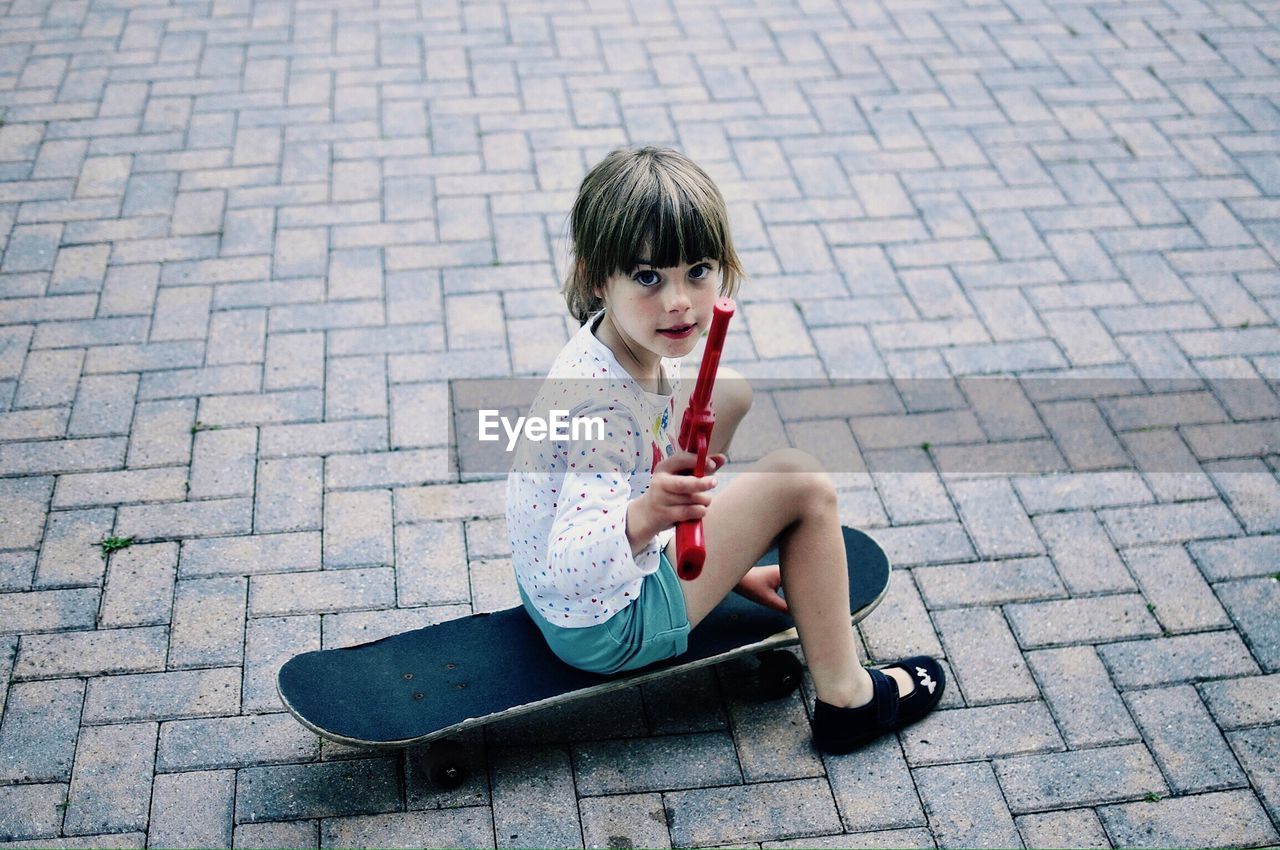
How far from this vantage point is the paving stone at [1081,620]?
9.20ft

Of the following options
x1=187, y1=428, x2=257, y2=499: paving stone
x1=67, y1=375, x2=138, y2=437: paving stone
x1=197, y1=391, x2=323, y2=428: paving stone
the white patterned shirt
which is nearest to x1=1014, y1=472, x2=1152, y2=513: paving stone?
the white patterned shirt

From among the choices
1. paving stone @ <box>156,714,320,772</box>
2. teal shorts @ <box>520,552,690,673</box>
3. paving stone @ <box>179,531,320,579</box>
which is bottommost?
paving stone @ <box>179,531,320,579</box>

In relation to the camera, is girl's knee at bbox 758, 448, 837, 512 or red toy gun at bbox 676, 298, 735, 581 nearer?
red toy gun at bbox 676, 298, 735, 581

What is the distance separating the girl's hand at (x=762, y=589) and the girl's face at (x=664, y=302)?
70 cm

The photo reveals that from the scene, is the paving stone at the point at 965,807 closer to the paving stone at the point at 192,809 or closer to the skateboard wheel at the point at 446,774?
the skateboard wheel at the point at 446,774

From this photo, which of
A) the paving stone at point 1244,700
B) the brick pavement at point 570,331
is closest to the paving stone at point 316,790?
the brick pavement at point 570,331

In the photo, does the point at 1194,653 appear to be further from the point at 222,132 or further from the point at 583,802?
the point at 222,132

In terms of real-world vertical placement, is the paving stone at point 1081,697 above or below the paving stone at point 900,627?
→ above

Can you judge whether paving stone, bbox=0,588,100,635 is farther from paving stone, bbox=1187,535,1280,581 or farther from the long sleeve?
paving stone, bbox=1187,535,1280,581

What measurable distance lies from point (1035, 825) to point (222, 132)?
149 inches

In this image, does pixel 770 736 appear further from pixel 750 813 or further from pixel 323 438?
pixel 323 438

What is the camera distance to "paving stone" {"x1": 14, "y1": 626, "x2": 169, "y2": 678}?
103 inches

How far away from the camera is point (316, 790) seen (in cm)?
242

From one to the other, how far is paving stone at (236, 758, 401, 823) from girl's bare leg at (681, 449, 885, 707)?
2.48ft
